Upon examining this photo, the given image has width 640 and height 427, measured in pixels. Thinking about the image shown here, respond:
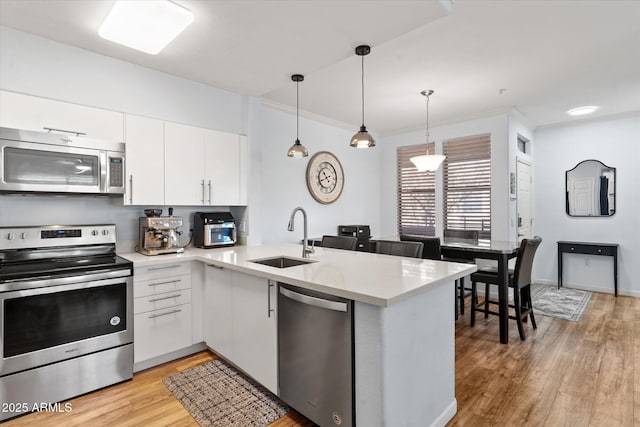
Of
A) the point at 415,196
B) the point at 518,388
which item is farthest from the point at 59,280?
the point at 415,196

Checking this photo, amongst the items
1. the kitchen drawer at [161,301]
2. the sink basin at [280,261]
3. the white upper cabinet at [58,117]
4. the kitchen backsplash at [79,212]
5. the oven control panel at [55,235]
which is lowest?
the kitchen drawer at [161,301]

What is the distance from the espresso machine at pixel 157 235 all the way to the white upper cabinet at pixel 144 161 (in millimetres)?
163

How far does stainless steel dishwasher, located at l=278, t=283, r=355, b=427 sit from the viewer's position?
159 cm

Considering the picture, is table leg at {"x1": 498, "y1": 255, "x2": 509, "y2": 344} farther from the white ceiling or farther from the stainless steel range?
the stainless steel range

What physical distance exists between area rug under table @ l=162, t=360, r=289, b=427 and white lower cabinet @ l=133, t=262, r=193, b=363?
27cm

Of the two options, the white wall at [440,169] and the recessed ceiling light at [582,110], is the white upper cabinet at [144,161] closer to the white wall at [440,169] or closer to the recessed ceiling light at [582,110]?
the white wall at [440,169]

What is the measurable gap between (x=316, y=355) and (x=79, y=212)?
232 cm

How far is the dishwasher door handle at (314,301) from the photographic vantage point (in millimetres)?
1594

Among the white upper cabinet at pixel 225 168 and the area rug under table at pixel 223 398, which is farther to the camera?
A: the white upper cabinet at pixel 225 168

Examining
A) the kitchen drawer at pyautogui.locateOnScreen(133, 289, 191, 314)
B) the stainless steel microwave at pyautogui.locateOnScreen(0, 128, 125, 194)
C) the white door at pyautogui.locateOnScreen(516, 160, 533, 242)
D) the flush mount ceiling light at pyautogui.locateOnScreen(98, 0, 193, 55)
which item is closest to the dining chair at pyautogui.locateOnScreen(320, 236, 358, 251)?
the kitchen drawer at pyautogui.locateOnScreen(133, 289, 191, 314)

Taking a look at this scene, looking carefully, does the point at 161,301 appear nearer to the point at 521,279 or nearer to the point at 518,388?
the point at 518,388

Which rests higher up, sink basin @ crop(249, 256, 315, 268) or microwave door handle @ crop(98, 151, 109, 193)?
microwave door handle @ crop(98, 151, 109, 193)

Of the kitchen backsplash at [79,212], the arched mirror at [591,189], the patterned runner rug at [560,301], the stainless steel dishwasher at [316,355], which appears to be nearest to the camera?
the stainless steel dishwasher at [316,355]

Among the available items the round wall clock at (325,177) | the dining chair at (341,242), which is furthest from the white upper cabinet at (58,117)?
the round wall clock at (325,177)
